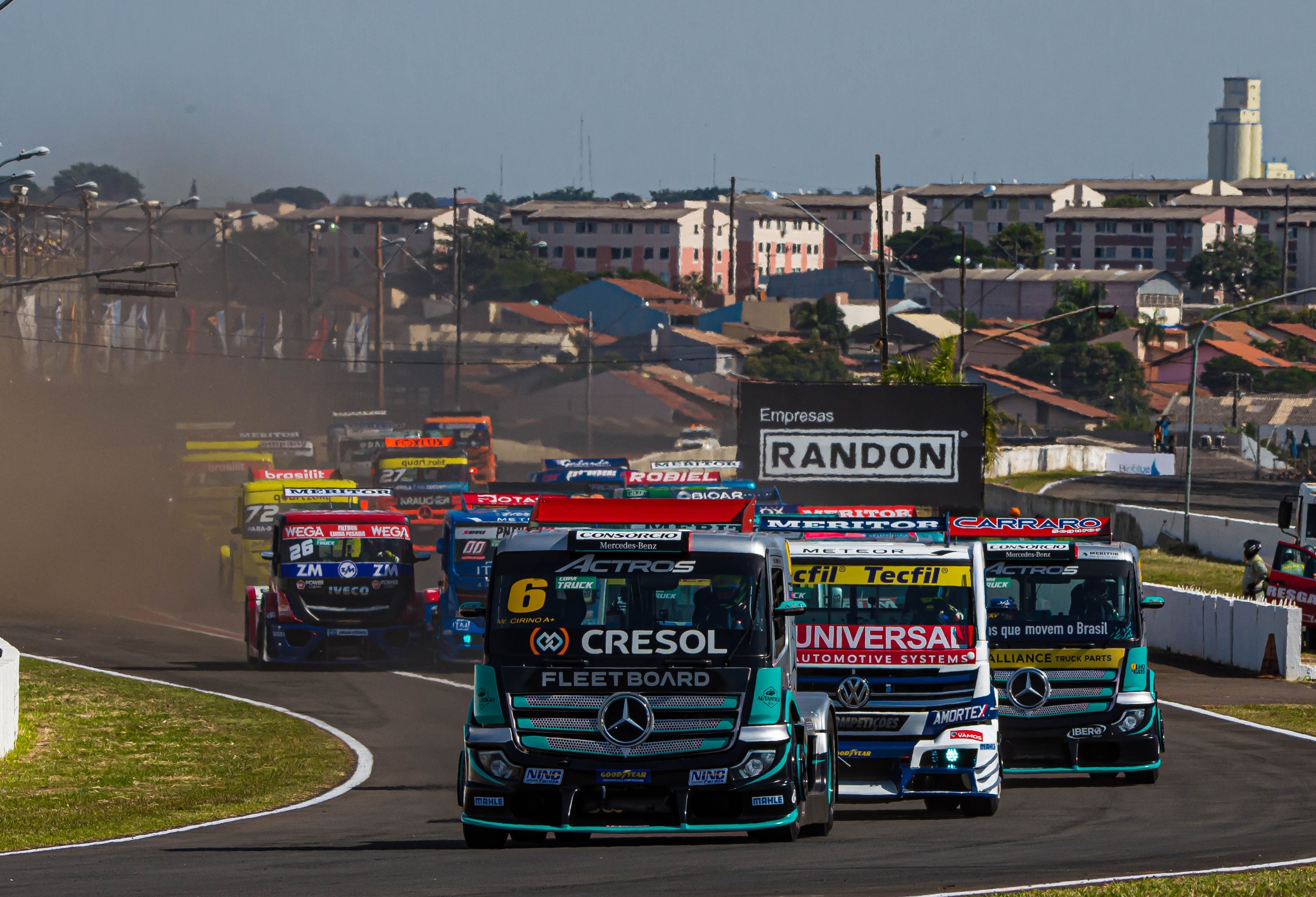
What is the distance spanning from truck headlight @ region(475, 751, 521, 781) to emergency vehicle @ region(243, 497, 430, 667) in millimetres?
17315

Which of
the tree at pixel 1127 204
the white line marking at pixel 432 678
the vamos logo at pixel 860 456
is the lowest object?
the white line marking at pixel 432 678

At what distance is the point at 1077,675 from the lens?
17.1m

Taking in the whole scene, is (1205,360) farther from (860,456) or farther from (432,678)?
A: (432,678)

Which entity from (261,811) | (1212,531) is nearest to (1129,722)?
(261,811)

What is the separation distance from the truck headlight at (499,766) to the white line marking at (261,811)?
3733mm

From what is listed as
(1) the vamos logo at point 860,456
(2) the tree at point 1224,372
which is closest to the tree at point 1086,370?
(2) the tree at point 1224,372

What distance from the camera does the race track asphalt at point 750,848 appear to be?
1134 centimetres

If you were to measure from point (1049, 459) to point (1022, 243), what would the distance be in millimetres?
99046

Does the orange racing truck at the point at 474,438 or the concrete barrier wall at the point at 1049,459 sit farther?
the concrete barrier wall at the point at 1049,459

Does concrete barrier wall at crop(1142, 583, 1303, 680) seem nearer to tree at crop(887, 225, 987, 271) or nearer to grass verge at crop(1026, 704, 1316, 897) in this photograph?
grass verge at crop(1026, 704, 1316, 897)

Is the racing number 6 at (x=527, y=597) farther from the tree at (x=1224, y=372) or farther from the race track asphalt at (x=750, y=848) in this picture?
the tree at (x=1224, y=372)

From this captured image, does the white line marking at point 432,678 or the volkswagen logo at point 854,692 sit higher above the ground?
the volkswagen logo at point 854,692

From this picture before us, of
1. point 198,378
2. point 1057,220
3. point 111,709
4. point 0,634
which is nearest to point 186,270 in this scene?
point 198,378

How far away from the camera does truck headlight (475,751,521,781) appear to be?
38.9 ft
